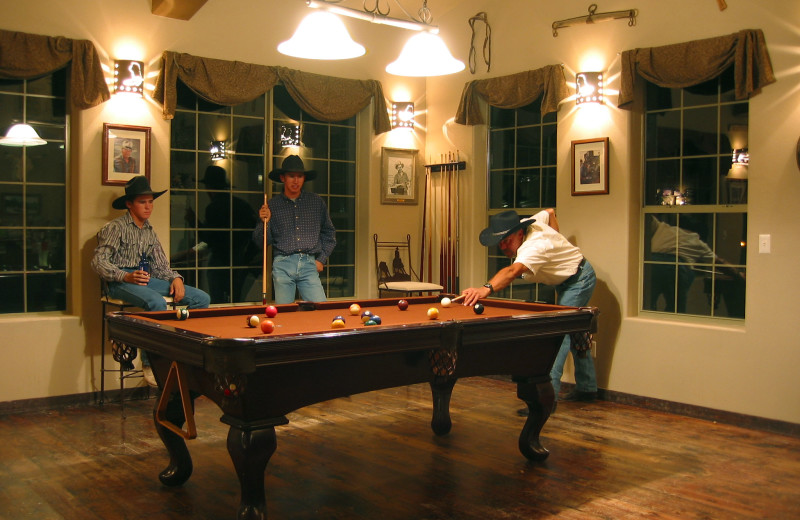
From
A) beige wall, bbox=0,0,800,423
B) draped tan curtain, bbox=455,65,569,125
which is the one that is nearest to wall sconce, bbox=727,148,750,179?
beige wall, bbox=0,0,800,423

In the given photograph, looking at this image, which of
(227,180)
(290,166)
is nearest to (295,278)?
(290,166)

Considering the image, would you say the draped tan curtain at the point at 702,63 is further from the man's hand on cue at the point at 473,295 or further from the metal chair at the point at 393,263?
the metal chair at the point at 393,263

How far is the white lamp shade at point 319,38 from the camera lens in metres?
3.77

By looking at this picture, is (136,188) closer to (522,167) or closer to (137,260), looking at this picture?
(137,260)

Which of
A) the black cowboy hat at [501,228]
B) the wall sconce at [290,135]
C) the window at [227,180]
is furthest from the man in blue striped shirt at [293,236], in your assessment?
the black cowboy hat at [501,228]

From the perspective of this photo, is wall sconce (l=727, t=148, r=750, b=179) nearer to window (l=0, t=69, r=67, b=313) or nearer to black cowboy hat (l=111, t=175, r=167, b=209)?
black cowboy hat (l=111, t=175, r=167, b=209)

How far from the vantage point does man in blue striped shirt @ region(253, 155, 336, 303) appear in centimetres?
599

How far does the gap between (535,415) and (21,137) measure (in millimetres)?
3994

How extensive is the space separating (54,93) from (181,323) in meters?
2.82

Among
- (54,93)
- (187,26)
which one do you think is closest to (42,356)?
(54,93)

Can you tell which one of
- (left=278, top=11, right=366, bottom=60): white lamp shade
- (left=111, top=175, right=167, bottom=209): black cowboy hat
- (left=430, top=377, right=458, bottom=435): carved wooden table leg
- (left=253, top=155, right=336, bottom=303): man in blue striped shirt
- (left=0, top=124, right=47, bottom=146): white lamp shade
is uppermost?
(left=278, top=11, right=366, bottom=60): white lamp shade

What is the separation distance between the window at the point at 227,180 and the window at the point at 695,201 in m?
2.82

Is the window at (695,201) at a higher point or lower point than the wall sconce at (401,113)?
lower

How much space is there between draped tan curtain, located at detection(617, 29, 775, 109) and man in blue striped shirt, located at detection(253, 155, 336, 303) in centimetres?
253
